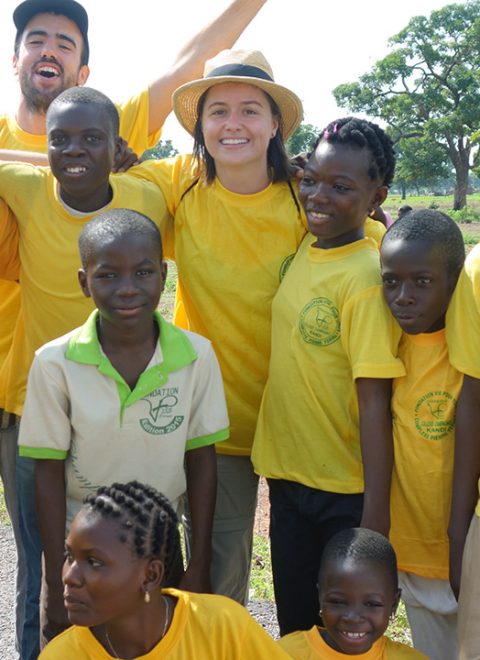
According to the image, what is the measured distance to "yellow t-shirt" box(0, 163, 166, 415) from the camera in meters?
3.18

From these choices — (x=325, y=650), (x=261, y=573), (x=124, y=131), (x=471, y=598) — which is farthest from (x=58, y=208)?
(x=261, y=573)

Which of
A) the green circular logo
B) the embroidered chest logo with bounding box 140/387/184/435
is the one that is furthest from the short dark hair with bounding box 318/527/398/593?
the green circular logo

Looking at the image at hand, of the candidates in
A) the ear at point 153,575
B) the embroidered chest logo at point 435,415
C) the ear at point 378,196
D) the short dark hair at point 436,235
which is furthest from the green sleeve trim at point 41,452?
the ear at point 378,196

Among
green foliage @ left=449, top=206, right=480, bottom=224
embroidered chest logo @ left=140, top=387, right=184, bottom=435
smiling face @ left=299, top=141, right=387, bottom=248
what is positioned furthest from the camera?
green foliage @ left=449, top=206, right=480, bottom=224

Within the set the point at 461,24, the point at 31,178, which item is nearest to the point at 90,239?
the point at 31,178

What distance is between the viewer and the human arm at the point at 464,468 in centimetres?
263

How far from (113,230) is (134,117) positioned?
1428 millimetres

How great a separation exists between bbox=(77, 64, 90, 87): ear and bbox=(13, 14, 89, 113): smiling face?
0.07m

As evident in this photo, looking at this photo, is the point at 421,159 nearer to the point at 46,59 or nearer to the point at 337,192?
the point at 46,59

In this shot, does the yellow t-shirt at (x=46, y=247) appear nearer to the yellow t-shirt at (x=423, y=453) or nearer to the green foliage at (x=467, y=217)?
the yellow t-shirt at (x=423, y=453)

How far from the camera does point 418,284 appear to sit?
108 inches

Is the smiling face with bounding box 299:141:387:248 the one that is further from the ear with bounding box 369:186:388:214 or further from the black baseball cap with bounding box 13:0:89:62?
the black baseball cap with bounding box 13:0:89:62

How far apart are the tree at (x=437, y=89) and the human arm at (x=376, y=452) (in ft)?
137

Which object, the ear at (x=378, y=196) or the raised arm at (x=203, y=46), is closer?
the ear at (x=378, y=196)
